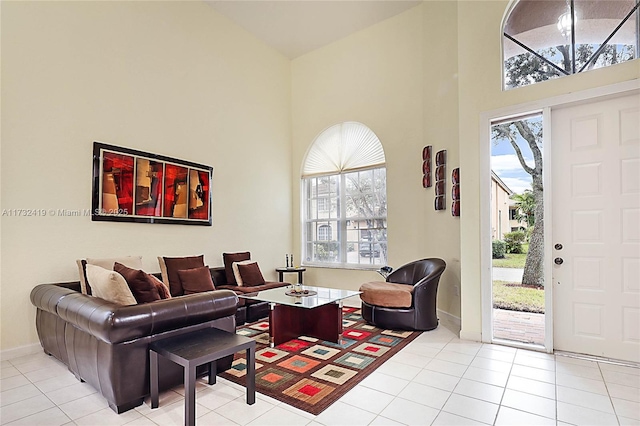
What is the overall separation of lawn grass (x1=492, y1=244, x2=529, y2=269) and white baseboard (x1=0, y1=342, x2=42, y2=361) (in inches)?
188

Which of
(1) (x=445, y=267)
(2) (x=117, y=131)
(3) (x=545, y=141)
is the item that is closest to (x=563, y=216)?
(3) (x=545, y=141)

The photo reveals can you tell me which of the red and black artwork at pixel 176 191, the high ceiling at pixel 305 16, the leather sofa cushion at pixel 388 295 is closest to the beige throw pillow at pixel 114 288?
the red and black artwork at pixel 176 191

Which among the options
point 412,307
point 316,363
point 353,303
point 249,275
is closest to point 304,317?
point 316,363

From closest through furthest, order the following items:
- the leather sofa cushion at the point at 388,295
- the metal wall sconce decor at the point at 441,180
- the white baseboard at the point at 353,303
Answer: the leather sofa cushion at the point at 388,295 → the metal wall sconce decor at the point at 441,180 → the white baseboard at the point at 353,303

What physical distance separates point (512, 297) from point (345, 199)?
3.19 metres

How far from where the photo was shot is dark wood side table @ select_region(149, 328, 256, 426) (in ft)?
6.75

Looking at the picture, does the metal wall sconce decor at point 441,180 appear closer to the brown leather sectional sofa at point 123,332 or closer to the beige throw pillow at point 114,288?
the brown leather sectional sofa at point 123,332

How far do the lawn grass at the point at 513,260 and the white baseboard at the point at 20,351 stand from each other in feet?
15.7

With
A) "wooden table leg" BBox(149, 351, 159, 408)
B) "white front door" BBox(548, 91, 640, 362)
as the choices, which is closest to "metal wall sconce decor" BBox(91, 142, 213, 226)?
"wooden table leg" BBox(149, 351, 159, 408)

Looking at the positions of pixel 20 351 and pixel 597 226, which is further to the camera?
pixel 20 351

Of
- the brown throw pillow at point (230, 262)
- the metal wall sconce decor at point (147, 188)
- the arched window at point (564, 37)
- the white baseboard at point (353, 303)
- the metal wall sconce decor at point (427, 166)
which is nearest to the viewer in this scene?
the arched window at point (564, 37)

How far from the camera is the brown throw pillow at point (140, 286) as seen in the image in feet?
8.79

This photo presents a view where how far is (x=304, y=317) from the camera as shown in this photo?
3.98 metres

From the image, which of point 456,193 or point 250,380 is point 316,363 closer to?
point 250,380
